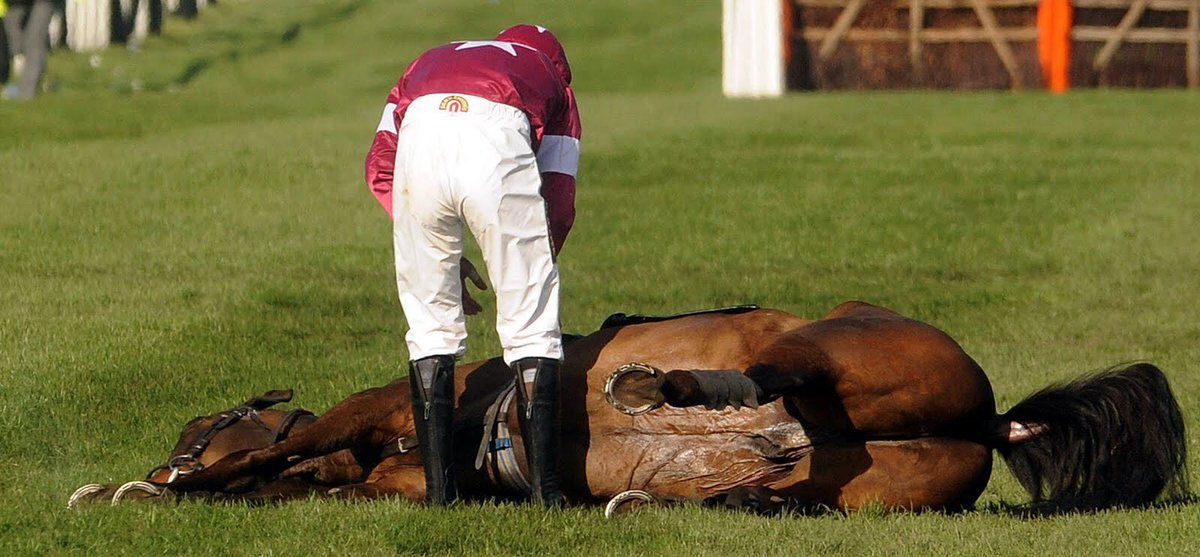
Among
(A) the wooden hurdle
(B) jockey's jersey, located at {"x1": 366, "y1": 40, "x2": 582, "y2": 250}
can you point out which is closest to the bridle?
(B) jockey's jersey, located at {"x1": 366, "y1": 40, "x2": 582, "y2": 250}

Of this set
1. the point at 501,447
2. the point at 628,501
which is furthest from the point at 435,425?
the point at 628,501

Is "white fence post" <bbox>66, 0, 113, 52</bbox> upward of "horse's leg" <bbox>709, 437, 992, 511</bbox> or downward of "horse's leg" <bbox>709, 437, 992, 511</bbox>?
upward

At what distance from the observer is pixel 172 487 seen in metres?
6.04

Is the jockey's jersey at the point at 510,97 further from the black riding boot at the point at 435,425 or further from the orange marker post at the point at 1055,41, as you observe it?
the orange marker post at the point at 1055,41

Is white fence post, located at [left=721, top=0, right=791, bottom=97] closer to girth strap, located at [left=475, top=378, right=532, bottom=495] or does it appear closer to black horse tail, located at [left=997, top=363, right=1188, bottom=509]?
black horse tail, located at [left=997, top=363, right=1188, bottom=509]

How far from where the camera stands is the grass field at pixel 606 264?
5.51m

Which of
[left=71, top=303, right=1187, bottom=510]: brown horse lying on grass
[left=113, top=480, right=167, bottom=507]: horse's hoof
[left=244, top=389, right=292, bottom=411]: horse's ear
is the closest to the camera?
[left=71, top=303, right=1187, bottom=510]: brown horse lying on grass

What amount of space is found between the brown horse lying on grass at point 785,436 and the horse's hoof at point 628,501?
0.5 inches

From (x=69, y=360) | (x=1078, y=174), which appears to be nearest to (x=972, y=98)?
(x=1078, y=174)

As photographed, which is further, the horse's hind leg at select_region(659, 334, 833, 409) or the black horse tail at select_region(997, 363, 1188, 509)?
the black horse tail at select_region(997, 363, 1188, 509)

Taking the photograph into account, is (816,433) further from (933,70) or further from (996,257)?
(933,70)

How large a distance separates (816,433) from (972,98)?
663 inches

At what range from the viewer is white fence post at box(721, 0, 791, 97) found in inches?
994

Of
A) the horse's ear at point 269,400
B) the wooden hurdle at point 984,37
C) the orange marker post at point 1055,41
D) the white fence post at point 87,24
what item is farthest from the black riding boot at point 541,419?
the white fence post at point 87,24
